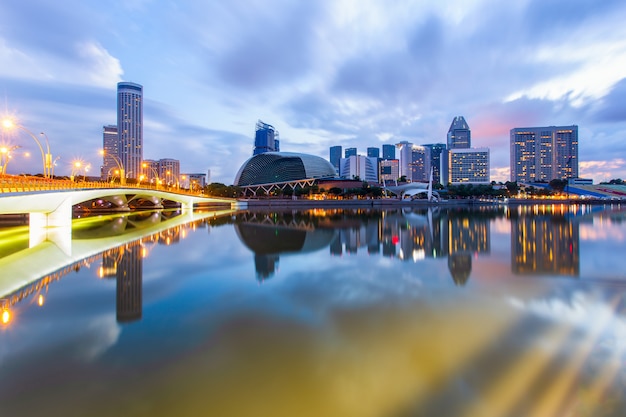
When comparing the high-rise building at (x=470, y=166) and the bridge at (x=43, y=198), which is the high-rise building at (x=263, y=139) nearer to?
the high-rise building at (x=470, y=166)

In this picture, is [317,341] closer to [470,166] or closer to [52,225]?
[52,225]

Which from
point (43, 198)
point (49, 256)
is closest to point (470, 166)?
point (43, 198)

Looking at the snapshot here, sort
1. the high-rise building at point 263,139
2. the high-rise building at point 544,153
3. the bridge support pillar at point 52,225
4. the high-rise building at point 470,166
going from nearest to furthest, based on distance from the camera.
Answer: the bridge support pillar at point 52,225 < the high-rise building at point 544,153 < the high-rise building at point 470,166 < the high-rise building at point 263,139

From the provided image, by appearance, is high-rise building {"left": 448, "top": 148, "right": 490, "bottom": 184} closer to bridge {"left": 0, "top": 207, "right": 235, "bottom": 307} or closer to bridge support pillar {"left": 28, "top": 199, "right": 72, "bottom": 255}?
bridge support pillar {"left": 28, "top": 199, "right": 72, "bottom": 255}

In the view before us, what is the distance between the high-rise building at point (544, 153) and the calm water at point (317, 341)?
655ft

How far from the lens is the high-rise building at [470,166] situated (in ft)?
598

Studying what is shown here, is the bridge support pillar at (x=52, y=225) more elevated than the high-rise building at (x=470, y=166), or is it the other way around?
the high-rise building at (x=470, y=166)

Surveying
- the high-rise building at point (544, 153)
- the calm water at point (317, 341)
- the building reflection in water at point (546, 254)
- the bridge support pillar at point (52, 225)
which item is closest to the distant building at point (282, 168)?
the bridge support pillar at point (52, 225)

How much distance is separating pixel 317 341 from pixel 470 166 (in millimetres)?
199271

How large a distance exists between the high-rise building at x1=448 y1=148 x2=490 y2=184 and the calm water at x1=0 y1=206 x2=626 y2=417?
185673mm

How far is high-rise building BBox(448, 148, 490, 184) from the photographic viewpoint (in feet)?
598

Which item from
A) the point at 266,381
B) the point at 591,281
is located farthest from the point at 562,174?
the point at 266,381

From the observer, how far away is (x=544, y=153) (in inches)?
7106

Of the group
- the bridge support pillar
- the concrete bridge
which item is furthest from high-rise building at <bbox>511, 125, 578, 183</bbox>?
the bridge support pillar
